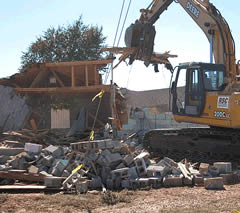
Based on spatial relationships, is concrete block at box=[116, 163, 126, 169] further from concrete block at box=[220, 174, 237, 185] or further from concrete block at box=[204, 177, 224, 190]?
A: concrete block at box=[220, 174, 237, 185]

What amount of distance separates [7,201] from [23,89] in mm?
10702

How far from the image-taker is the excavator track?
10.2m

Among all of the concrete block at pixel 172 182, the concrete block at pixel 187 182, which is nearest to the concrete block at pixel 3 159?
the concrete block at pixel 172 182

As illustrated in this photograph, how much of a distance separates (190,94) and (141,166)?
10.1 feet

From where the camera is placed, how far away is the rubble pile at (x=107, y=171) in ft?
27.3

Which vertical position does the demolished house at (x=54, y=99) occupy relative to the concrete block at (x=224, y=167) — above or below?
above

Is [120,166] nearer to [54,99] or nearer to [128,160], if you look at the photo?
[128,160]

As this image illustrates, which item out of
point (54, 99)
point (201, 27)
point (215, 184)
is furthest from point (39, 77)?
point (215, 184)

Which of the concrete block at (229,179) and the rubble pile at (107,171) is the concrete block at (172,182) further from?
the concrete block at (229,179)

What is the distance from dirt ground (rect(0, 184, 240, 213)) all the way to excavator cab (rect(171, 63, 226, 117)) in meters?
3.33

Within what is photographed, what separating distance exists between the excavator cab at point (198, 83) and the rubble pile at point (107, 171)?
1719 mm

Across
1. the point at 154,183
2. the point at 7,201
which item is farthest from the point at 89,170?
the point at 7,201

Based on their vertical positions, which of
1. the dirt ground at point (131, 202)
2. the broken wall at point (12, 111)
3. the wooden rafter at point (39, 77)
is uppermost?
the wooden rafter at point (39, 77)

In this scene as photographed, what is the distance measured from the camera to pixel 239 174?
910 centimetres
